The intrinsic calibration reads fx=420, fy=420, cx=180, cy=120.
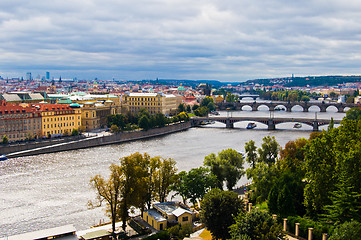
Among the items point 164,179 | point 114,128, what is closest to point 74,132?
point 114,128

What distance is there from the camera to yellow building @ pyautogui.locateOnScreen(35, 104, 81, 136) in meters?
48.2

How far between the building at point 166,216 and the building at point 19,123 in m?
29.6

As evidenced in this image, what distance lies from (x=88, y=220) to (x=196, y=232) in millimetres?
6776

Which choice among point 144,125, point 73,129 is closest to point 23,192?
point 73,129

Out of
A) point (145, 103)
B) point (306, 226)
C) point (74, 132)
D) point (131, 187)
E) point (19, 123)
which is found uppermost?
point (145, 103)

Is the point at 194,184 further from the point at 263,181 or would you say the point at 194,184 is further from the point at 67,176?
the point at 67,176

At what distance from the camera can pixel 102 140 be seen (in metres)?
48.7

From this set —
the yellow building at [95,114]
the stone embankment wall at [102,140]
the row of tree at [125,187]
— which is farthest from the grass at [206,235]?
the yellow building at [95,114]

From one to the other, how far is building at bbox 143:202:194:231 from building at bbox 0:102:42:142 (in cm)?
2959

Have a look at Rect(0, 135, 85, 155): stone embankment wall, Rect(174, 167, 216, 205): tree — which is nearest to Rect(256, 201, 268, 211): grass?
Rect(174, 167, 216, 205): tree

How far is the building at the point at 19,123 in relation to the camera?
44531 millimetres

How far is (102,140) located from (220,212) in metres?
33.1

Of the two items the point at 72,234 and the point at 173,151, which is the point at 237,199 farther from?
the point at 173,151

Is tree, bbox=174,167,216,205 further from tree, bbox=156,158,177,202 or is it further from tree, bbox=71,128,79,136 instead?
tree, bbox=71,128,79,136
